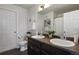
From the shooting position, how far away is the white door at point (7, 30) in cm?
126

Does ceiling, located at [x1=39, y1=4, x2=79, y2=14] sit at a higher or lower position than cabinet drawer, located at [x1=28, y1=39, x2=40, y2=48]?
higher

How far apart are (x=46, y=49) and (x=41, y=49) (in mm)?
126

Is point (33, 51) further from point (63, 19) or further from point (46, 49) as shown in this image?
point (63, 19)

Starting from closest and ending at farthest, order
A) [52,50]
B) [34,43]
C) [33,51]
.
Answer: [52,50] < [33,51] < [34,43]

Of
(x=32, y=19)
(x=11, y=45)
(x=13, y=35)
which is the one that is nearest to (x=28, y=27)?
(x=32, y=19)

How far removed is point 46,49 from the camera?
53.7 inches

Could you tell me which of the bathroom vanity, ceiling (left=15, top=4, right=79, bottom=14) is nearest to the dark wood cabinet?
the bathroom vanity

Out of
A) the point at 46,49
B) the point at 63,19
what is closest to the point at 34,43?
the point at 46,49

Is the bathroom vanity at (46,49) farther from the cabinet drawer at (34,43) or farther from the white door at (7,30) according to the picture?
the white door at (7,30)

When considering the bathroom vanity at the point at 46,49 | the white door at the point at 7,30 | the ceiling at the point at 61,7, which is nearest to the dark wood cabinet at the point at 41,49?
the bathroom vanity at the point at 46,49

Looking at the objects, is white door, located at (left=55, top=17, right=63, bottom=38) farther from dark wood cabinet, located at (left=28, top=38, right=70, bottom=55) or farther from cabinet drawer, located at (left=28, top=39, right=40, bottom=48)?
cabinet drawer, located at (left=28, top=39, right=40, bottom=48)

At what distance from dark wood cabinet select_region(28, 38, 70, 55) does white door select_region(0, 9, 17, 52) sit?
12.9 inches

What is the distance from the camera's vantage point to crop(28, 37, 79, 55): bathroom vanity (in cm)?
104
